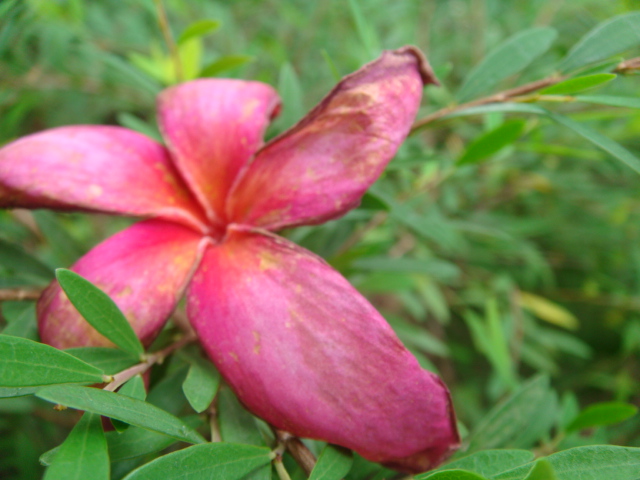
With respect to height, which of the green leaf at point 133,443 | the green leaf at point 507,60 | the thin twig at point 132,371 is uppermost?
the green leaf at point 507,60

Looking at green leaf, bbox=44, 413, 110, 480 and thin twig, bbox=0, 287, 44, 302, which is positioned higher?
thin twig, bbox=0, 287, 44, 302

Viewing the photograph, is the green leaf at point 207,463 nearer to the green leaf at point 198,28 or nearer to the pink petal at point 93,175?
the pink petal at point 93,175

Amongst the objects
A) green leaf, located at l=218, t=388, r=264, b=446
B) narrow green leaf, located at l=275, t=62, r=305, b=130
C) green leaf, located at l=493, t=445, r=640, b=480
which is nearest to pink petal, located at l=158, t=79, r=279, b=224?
narrow green leaf, located at l=275, t=62, r=305, b=130

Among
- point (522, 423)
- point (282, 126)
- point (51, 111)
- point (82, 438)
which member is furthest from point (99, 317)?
point (51, 111)

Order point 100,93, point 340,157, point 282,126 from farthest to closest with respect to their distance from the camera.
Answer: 1. point 100,93
2. point 282,126
3. point 340,157

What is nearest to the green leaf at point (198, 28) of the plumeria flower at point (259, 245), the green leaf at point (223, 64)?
the green leaf at point (223, 64)

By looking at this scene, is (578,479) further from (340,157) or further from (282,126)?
(282,126)

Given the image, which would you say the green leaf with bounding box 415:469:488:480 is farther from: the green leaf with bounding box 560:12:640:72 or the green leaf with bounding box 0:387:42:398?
the green leaf with bounding box 560:12:640:72
